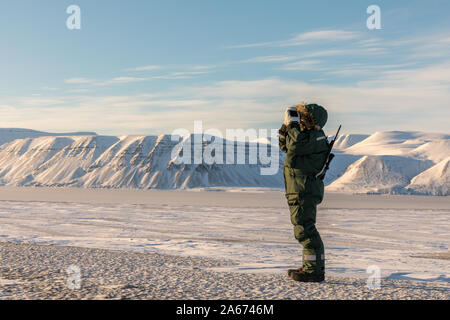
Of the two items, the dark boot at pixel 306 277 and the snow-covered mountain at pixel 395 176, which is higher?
the dark boot at pixel 306 277

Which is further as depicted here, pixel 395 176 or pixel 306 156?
pixel 395 176

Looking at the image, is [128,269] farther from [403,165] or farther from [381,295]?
[403,165]

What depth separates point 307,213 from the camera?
21.7 ft

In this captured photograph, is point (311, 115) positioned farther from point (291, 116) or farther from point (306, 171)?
point (306, 171)

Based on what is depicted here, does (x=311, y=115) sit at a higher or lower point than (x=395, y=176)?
higher

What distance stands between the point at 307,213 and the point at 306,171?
539 mm

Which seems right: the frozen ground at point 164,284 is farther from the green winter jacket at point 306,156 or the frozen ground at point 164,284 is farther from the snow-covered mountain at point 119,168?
the snow-covered mountain at point 119,168

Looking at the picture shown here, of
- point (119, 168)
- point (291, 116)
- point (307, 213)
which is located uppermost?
point (291, 116)

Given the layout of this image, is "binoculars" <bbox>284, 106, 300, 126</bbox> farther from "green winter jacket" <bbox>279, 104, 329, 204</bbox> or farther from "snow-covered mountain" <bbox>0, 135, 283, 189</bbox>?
"snow-covered mountain" <bbox>0, 135, 283, 189</bbox>

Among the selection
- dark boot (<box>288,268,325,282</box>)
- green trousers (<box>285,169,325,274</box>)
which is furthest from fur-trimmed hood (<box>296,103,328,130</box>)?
dark boot (<box>288,268,325,282</box>)

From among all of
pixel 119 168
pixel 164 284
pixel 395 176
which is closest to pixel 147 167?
pixel 119 168

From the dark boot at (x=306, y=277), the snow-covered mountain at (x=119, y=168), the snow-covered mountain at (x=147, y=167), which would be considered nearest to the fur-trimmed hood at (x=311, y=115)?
the dark boot at (x=306, y=277)

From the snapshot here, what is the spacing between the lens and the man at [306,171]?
258 inches
